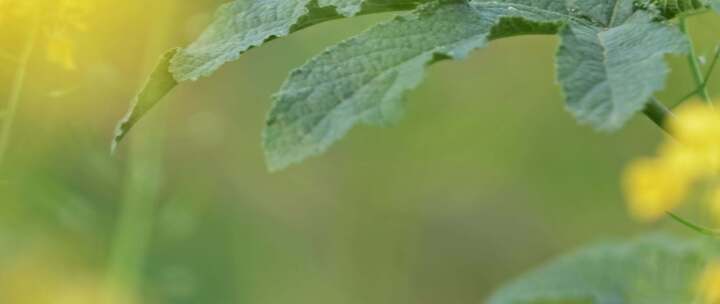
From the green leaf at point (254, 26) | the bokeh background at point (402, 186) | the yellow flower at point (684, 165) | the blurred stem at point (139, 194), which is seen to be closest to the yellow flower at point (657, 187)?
the yellow flower at point (684, 165)

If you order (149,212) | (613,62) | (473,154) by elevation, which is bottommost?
(473,154)

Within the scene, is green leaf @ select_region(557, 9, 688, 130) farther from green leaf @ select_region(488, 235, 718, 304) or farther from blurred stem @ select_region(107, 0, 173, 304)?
blurred stem @ select_region(107, 0, 173, 304)

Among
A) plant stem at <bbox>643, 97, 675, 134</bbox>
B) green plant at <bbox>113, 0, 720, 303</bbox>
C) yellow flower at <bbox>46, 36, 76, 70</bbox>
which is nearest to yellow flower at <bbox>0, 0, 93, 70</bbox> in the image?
yellow flower at <bbox>46, 36, 76, 70</bbox>

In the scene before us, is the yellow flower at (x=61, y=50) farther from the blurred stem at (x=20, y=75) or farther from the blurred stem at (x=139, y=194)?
the blurred stem at (x=139, y=194)

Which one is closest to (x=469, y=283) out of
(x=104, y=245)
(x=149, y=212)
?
(x=104, y=245)

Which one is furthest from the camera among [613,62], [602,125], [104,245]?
[104,245]

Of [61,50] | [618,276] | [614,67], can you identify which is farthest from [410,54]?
[618,276]

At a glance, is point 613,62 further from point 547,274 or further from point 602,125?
point 547,274

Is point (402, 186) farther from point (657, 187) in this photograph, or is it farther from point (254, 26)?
point (657, 187)
